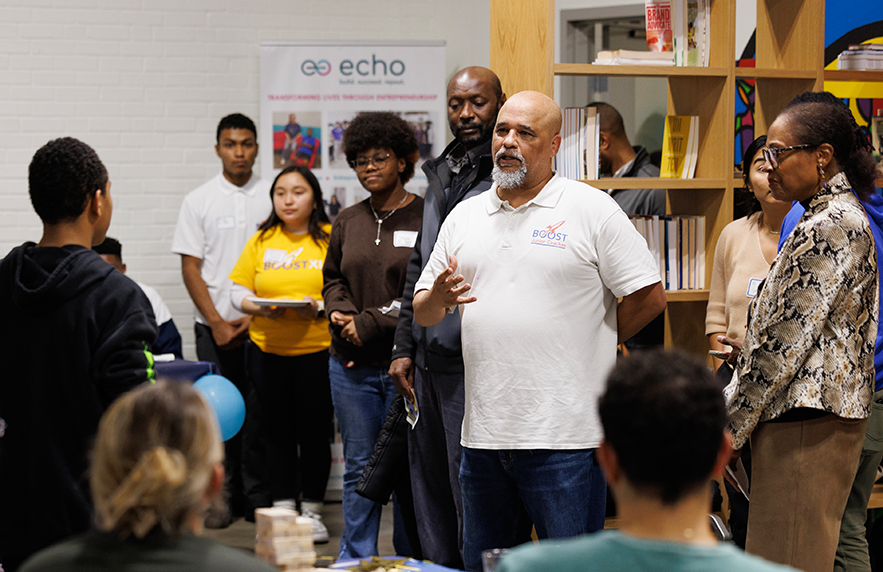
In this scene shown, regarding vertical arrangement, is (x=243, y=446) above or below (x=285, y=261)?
below

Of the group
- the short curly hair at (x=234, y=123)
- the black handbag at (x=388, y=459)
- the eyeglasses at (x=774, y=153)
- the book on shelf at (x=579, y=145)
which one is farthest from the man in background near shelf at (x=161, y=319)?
the eyeglasses at (x=774, y=153)

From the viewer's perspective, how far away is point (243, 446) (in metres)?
4.44

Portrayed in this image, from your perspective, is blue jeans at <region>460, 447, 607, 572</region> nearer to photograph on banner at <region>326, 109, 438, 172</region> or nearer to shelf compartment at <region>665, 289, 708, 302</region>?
shelf compartment at <region>665, 289, 708, 302</region>

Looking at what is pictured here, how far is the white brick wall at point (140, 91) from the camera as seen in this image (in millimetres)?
5074

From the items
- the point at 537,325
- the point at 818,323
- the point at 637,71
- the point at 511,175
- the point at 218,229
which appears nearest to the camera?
the point at 818,323

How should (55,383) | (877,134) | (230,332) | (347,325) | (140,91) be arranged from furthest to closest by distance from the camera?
(140,91)
(230,332)
(877,134)
(347,325)
(55,383)

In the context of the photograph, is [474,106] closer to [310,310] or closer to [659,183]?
[659,183]

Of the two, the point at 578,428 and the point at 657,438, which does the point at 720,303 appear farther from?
the point at 657,438

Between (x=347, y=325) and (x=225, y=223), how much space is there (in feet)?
5.43

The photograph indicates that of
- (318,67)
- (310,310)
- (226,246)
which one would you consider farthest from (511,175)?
(318,67)

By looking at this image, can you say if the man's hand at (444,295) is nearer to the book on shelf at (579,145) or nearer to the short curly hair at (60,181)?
the short curly hair at (60,181)

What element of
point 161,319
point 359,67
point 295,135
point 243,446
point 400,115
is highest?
point 359,67

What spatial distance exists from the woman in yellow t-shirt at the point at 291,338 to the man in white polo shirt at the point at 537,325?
5.73ft

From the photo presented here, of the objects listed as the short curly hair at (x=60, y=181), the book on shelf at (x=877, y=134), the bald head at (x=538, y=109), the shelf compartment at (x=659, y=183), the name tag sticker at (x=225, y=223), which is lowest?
the name tag sticker at (x=225, y=223)
